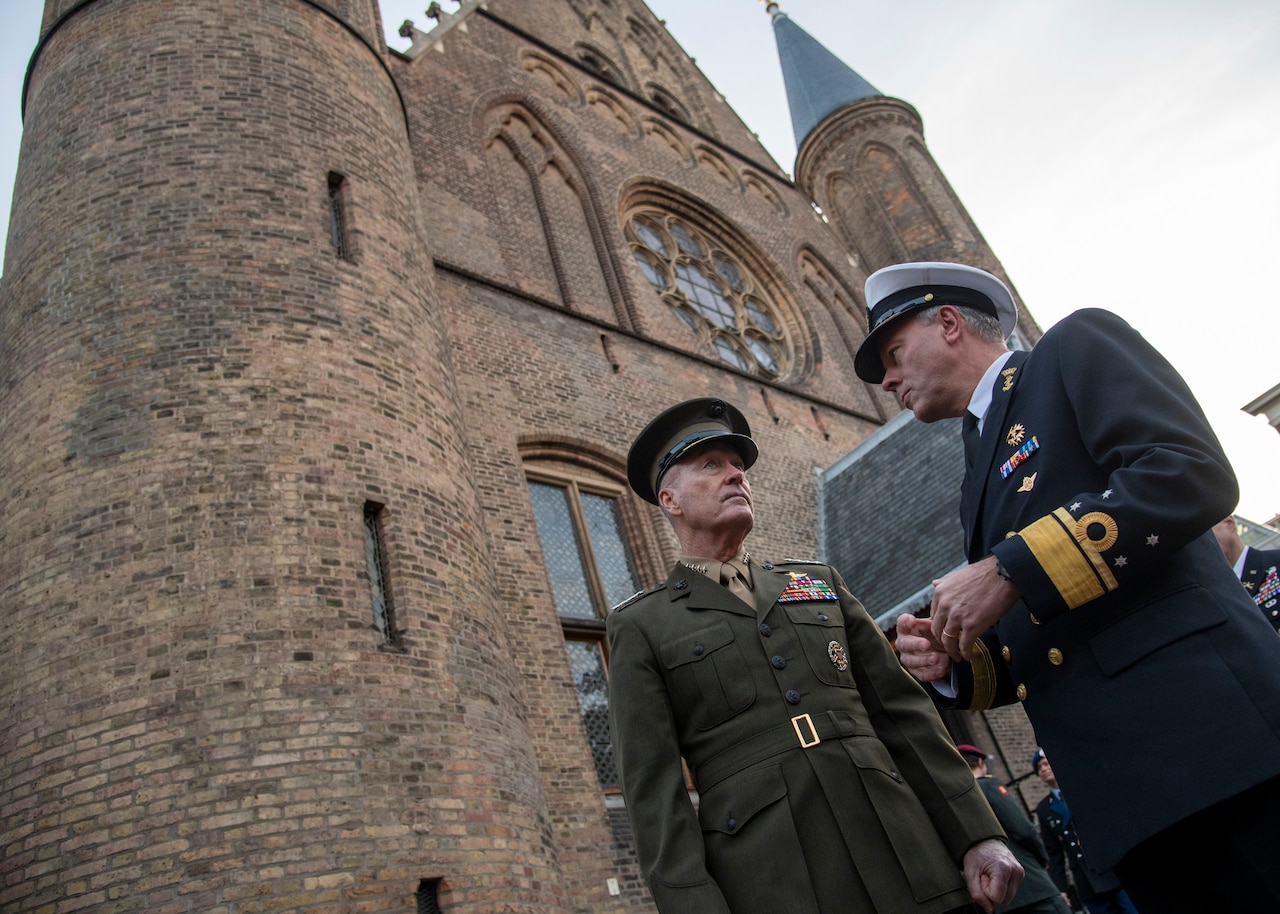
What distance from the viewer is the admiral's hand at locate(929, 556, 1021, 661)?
1997 millimetres

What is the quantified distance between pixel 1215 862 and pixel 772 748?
965 mm

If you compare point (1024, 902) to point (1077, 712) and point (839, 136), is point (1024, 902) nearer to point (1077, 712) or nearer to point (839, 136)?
point (1077, 712)

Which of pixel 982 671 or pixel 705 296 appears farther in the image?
pixel 705 296

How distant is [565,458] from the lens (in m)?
9.59

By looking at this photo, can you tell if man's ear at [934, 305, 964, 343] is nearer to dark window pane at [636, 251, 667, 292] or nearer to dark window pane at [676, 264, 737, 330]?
dark window pane at [636, 251, 667, 292]

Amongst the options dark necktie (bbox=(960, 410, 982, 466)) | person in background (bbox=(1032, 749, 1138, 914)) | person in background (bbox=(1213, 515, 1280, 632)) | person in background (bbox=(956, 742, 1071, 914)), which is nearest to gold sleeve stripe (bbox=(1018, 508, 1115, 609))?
dark necktie (bbox=(960, 410, 982, 466))

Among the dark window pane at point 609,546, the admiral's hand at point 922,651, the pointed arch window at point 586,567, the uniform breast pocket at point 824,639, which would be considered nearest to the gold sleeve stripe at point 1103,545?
the admiral's hand at point 922,651

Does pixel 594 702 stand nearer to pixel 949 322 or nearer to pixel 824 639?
pixel 824 639

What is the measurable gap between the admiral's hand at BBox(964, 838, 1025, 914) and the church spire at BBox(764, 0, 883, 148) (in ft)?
58.7

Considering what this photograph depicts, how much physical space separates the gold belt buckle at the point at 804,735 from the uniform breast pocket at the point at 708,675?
0.12 meters

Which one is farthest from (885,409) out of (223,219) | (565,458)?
(223,219)

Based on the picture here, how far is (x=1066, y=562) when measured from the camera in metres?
1.91

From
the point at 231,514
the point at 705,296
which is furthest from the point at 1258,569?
the point at 705,296

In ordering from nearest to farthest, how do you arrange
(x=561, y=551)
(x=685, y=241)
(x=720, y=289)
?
(x=561, y=551)
(x=720, y=289)
(x=685, y=241)
